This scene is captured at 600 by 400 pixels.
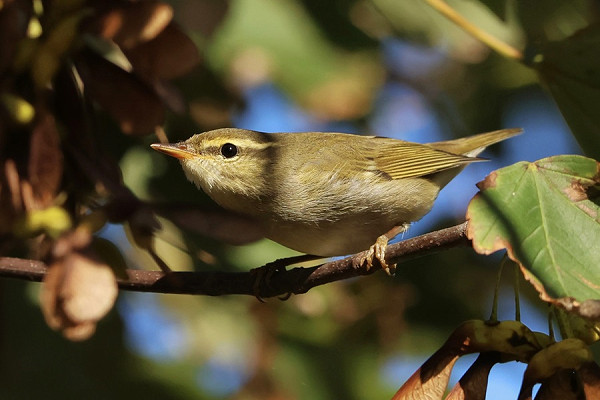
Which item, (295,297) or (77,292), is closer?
(77,292)

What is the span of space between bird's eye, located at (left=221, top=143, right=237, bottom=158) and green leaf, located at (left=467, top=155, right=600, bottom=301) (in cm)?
182

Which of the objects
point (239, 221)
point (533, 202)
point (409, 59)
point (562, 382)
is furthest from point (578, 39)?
point (409, 59)

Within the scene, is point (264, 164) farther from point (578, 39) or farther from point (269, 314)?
point (578, 39)

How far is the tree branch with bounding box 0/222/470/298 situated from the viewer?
1.58 metres

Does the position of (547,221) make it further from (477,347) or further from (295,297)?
(295,297)

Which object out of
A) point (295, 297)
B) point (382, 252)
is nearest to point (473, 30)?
point (382, 252)

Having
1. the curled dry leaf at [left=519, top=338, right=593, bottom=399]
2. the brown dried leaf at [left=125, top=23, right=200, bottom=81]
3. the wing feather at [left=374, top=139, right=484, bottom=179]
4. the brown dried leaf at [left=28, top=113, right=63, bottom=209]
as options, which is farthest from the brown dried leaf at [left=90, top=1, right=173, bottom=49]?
the wing feather at [left=374, top=139, right=484, bottom=179]

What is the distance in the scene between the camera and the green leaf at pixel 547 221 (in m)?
1.86

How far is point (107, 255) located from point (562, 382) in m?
0.98

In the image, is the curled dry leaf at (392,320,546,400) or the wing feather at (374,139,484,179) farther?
the wing feather at (374,139,484,179)

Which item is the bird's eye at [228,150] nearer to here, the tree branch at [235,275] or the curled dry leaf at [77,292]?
the tree branch at [235,275]

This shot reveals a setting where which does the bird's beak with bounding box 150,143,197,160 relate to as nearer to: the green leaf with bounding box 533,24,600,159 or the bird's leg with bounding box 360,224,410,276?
the bird's leg with bounding box 360,224,410,276

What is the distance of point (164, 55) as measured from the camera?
1718 millimetres

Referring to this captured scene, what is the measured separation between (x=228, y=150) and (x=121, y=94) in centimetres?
196
